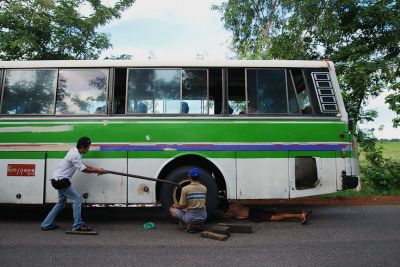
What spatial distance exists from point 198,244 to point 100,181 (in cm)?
243

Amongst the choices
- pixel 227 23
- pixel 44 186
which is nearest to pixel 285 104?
pixel 44 186

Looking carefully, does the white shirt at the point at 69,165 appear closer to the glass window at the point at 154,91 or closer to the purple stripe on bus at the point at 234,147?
the purple stripe on bus at the point at 234,147

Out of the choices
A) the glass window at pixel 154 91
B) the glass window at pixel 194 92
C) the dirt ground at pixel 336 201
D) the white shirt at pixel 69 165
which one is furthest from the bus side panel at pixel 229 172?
the dirt ground at pixel 336 201

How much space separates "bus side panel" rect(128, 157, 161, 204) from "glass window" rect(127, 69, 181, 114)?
92 centimetres

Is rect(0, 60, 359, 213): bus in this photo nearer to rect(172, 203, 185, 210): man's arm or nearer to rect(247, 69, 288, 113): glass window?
rect(247, 69, 288, 113): glass window

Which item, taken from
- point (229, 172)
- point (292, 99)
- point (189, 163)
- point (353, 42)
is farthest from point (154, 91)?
point (353, 42)

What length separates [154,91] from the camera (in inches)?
289

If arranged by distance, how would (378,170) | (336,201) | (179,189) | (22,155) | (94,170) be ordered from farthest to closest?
(378,170) → (336,201) → (22,155) → (179,189) → (94,170)

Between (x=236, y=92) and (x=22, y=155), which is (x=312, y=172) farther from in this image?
(x=22, y=155)

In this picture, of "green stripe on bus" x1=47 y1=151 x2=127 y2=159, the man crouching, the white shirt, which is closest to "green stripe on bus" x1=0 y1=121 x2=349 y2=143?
"green stripe on bus" x1=47 y1=151 x2=127 y2=159

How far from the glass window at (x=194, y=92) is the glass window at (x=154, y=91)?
115 mm

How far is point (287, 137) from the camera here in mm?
7266

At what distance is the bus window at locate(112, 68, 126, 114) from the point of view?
24.0 feet

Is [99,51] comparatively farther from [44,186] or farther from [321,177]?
[321,177]
